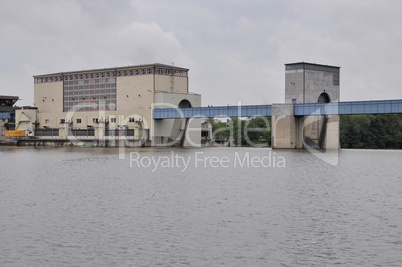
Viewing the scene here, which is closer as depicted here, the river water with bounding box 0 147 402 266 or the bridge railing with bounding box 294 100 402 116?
the river water with bounding box 0 147 402 266

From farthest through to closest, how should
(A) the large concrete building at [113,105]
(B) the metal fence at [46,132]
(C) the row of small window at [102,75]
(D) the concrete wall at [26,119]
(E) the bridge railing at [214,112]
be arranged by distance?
(D) the concrete wall at [26,119] → (B) the metal fence at [46,132] → (C) the row of small window at [102,75] → (A) the large concrete building at [113,105] → (E) the bridge railing at [214,112]

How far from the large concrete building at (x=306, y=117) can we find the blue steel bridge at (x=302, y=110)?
2.15 m

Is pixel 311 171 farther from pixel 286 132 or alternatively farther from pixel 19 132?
pixel 19 132

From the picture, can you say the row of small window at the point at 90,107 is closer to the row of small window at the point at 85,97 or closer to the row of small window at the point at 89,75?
the row of small window at the point at 85,97

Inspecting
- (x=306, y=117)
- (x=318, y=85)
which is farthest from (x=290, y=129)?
(x=318, y=85)

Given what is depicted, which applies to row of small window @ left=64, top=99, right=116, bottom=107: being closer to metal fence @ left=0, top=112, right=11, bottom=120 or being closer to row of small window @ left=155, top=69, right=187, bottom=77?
row of small window @ left=155, top=69, right=187, bottom=77

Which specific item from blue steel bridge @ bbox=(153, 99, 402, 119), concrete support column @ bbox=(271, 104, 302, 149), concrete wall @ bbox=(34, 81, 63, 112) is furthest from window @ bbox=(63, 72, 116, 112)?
concrete support column @ bbox=(271, 104, 302, 149)

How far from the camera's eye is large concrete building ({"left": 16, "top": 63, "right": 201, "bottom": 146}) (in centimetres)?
10100

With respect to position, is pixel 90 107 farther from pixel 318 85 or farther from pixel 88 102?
pixel 318 85

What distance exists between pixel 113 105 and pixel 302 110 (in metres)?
38.1

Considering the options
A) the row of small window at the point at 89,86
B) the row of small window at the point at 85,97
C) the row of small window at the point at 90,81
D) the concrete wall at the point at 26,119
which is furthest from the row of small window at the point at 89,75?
the concrete wall at the point at 26,119

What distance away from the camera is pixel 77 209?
25.3m

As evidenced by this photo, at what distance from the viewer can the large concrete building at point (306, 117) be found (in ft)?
282

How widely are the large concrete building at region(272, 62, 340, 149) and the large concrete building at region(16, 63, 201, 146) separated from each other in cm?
2143
